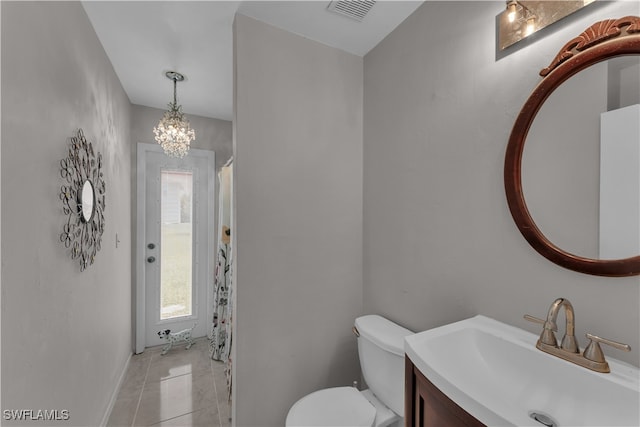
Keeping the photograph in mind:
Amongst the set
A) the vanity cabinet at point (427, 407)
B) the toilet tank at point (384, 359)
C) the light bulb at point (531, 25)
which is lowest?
the toilet tank at point (384, 359)

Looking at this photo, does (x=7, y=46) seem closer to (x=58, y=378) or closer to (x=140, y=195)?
(x=58, y=378)

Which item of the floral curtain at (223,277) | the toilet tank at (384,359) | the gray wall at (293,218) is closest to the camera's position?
the toilet tank at (384,359)

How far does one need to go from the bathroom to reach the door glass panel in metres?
0.72

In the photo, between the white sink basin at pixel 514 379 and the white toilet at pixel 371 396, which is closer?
the white sink basin at pixel 514 379

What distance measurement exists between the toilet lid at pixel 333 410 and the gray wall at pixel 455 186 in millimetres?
478

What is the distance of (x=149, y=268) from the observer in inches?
113

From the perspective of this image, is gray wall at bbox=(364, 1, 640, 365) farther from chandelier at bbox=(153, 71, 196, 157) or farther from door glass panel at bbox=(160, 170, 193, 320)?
door glass panel at bbox=(160, 170, 193, 320)

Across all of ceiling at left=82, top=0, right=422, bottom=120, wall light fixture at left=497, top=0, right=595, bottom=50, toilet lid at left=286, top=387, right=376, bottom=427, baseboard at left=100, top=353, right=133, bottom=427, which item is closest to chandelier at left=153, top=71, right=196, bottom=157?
ceiling at left=82, top=0, right=422, bottom=120

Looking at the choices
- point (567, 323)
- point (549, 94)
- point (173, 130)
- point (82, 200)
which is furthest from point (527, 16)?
point (173, 130)

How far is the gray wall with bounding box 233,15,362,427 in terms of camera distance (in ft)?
4.99

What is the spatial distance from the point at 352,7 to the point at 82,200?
1751 mm

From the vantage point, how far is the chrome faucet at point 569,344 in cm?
75

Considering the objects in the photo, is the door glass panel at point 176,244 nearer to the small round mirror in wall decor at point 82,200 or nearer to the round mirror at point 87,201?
the small round mirror in wall decor at point 82,200

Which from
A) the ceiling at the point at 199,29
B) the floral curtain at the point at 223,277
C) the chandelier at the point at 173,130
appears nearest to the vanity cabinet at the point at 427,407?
the ceiling at the point at 199,29
